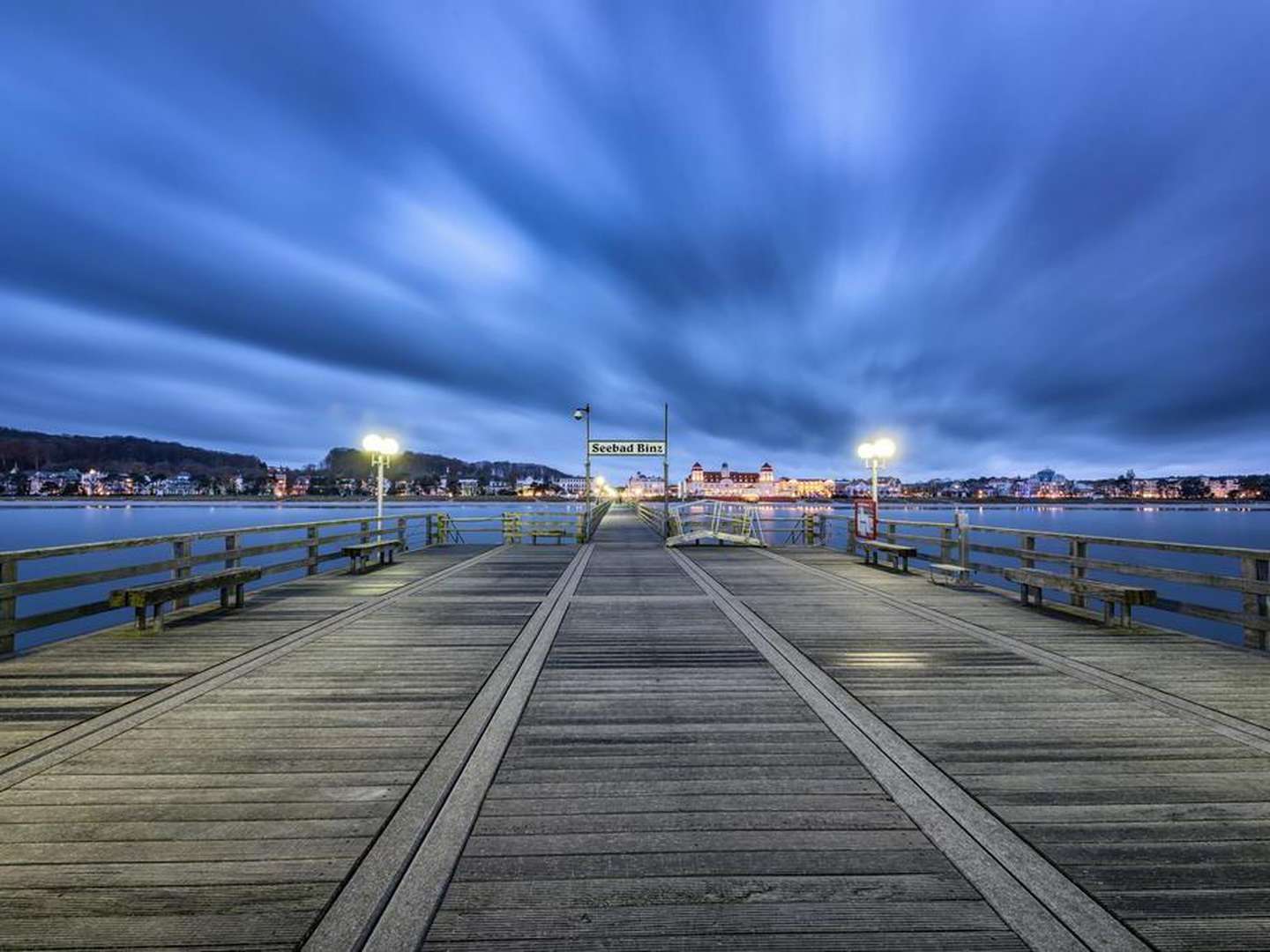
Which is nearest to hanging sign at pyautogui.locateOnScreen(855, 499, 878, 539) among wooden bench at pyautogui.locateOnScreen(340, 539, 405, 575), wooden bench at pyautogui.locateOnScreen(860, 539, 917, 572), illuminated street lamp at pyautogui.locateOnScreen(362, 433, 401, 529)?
wooden bench at pyautogui.locateOnScreen(860, 539, 917, 572)

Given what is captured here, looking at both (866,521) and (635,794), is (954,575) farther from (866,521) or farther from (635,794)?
(635,794)

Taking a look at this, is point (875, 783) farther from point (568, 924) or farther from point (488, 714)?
point (488, 714)

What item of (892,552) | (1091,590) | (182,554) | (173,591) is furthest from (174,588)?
(892,552)

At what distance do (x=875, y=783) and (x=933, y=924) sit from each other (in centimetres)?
116

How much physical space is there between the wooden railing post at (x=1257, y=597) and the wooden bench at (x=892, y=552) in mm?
5536

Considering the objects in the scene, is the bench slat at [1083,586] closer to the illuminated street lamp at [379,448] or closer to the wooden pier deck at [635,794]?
the wooden pier deck at [635,794]

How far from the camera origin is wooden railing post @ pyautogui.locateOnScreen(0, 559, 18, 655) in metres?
6.14

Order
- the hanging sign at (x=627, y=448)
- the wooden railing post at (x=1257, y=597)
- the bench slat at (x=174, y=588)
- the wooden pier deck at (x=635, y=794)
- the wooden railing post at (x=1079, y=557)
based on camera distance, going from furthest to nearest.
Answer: the hanging sign at (x=627, y=448), the wooden railing post at (x=1079, y=557), the bench slat at (x=174, y=588), the wooden railing post at (x=1257, y=597), the wooden pier deck at (x=635, y=794)

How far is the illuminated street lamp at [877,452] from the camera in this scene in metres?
15.9

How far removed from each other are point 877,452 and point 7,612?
16280mm

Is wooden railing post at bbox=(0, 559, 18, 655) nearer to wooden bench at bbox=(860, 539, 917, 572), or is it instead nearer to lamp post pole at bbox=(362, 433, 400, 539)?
lamp post pole at bbox=(362, 433, 400, 539)

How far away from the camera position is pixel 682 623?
785 cm

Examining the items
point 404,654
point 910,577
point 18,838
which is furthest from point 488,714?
point 910,577

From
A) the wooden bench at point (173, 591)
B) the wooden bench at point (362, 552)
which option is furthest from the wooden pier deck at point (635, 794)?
the wooden bench at point (362, 552)
